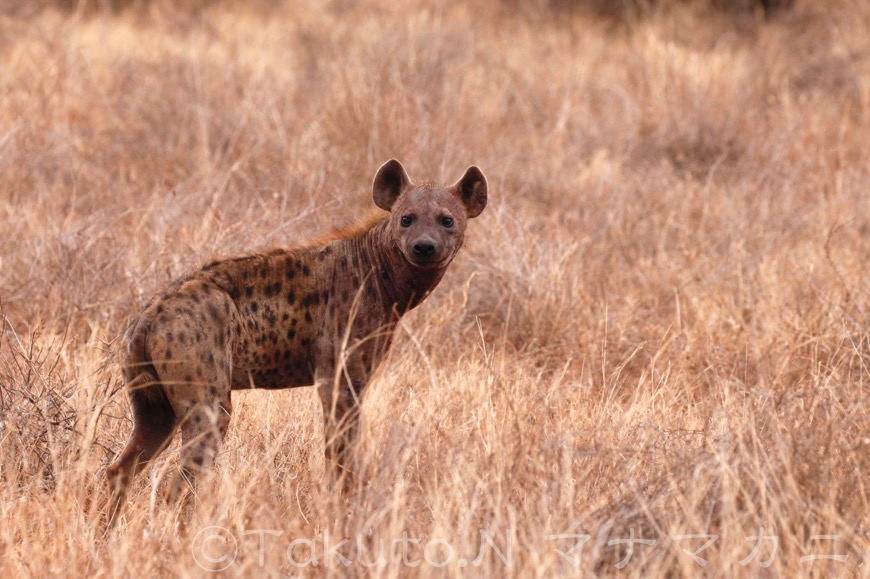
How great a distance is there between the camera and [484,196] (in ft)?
18.5

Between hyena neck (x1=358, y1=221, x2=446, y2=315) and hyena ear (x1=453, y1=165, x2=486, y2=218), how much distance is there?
1.27ft

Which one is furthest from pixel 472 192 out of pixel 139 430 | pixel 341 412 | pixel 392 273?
pixel 139 430

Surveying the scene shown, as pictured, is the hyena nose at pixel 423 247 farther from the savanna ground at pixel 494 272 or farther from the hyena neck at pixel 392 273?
the savanna ground at pixel 494 272

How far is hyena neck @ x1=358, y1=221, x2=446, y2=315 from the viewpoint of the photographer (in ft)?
17.4

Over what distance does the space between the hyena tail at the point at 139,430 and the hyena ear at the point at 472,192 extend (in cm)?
164

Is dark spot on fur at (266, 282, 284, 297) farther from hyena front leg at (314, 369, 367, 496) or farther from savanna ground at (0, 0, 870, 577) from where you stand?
savanna ground at (0, 0, 870, 577)

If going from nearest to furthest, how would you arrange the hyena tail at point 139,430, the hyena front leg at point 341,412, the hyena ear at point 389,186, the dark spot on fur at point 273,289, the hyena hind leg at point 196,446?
the hyena hind leg at point 196,446
the hyena tail at point 139,430
the hyena front leg at point 341,412
the dark spot on fur at point 273,289
the hyena ear at point 389,186

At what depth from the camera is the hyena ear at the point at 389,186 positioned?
5.49 m

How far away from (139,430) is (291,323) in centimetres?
73

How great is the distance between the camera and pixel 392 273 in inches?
210

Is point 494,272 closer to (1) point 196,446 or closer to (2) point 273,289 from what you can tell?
(2) point 273,289

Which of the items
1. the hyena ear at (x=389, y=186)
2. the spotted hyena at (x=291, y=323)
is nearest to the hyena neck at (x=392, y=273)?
the spotted hyena at (x=291, y=323)

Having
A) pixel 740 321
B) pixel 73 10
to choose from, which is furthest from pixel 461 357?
pixel 73 10

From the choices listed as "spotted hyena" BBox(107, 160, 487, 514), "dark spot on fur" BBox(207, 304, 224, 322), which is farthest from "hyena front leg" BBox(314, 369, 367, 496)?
"dark spot on fur" BBox(207, 304, 224, 322)
